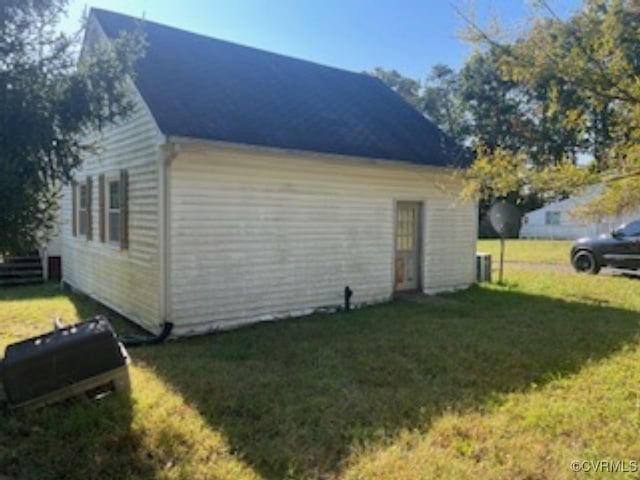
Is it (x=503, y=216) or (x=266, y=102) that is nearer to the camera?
(x=266, y=102)

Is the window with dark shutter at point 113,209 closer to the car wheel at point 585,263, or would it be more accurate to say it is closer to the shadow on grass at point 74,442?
the shadow on grass at point 74,442

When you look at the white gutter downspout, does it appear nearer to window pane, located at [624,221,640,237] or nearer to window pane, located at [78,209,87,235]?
window pane, located at [78,209,87,235]

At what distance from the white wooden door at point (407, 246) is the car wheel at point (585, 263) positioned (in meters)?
7.99

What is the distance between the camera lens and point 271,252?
27.6 feet

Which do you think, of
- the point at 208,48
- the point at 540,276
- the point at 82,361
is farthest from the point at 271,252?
the point at 540,276

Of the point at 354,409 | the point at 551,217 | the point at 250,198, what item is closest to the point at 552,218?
the point at 551,217

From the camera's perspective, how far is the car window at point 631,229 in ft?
49.0

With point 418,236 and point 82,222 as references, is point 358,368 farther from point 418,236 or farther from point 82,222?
point 82,222

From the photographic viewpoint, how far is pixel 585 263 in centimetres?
1620

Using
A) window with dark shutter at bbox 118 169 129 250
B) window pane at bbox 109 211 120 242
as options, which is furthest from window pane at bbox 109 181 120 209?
window with dark shutter at bbox 118 169 129 250

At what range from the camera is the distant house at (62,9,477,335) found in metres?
7.46

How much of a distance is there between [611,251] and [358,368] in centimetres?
1274
